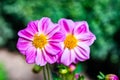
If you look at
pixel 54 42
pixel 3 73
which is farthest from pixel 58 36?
pixel 3 73

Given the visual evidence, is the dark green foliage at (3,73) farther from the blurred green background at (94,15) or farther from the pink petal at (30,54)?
the pink petal at (30,54)

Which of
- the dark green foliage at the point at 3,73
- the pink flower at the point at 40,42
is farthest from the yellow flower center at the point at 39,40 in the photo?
the dark green foliage at the point at 3,73

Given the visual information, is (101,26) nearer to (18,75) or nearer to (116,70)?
(116,70)

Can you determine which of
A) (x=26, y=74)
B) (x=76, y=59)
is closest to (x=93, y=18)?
(x=26, y=74)

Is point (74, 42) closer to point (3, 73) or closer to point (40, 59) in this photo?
point (40, 59)

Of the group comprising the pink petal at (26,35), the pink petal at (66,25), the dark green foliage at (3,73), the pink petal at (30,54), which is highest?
the pink petal at (66,25)
